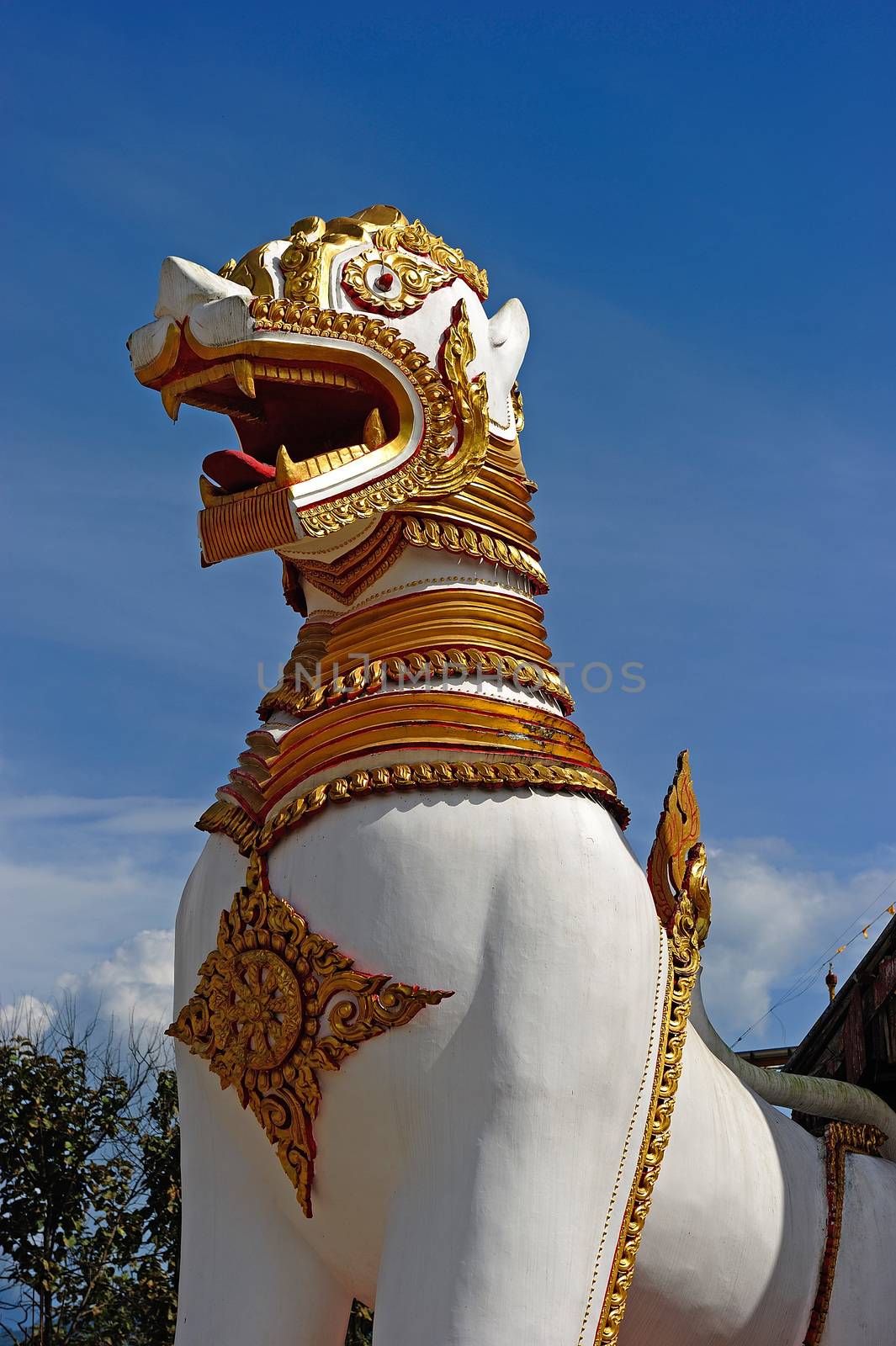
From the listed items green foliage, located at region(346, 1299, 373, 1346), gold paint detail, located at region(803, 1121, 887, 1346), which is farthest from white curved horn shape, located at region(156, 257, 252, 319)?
green foliage, located at region(346, 1299, 373, 1346)

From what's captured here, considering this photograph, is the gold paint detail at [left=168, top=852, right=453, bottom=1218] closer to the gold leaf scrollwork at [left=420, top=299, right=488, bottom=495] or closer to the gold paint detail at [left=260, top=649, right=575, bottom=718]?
the gold paint detail at [left=260, top=649, right=575, bottom=718]

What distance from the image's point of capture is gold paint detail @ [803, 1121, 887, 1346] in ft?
13.4

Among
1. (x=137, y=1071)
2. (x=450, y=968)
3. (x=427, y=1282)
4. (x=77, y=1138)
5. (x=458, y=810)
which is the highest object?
(x=137, y=1071)

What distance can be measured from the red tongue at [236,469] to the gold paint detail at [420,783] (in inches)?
36.6

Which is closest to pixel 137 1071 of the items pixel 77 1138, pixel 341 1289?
pixel 77 1138

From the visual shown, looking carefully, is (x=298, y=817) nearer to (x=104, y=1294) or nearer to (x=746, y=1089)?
(x=746, y=1089)

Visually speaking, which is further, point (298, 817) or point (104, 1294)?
point (104, 1294)

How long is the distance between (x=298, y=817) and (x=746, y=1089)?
1.53m

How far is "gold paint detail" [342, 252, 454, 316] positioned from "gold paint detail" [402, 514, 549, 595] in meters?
0.58

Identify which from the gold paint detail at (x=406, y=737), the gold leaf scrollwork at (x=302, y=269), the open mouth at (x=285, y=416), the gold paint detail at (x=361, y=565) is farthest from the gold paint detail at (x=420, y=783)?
the gold leaf scrollwork at (x=302, y=269)

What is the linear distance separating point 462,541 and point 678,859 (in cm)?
103

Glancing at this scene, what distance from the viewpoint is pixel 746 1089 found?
13.9ft

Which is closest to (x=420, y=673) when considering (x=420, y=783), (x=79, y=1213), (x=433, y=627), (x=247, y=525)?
(x=433, y=627)

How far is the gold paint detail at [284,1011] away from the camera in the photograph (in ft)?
11.5
